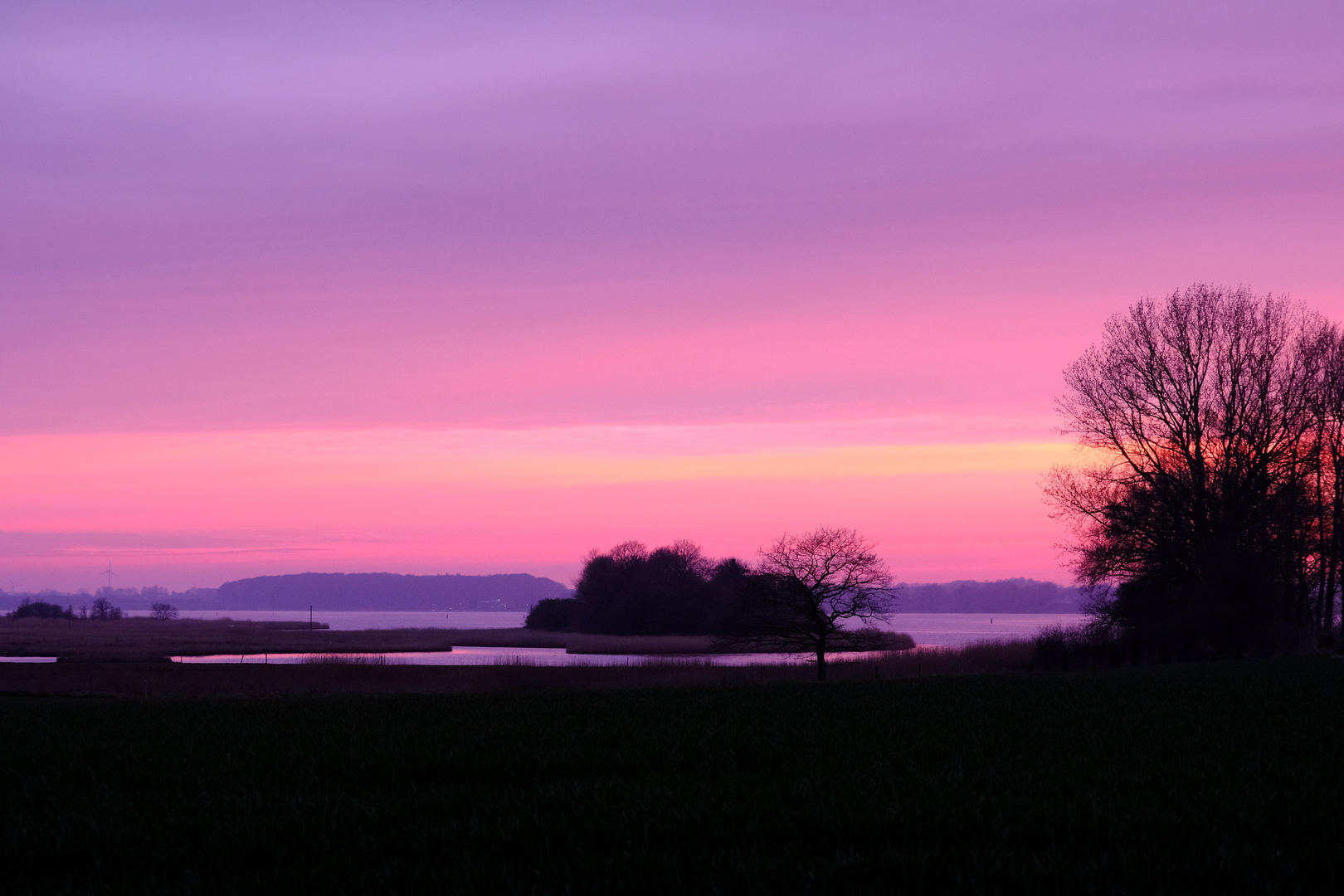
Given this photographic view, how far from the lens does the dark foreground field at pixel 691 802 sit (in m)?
7.96

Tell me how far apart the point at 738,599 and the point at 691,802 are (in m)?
69.2

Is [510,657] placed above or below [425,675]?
below

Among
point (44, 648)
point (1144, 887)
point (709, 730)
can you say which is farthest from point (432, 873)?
point (44, 648)

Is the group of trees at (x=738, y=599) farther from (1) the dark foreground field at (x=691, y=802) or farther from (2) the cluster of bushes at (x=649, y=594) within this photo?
(1) the dark foreground field at (x=691, y=802)

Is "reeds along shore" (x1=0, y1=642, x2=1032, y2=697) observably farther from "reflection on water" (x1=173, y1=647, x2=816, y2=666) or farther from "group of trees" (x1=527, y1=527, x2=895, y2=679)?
"reflection on water" (x1=173, y1=647, x2=816, y2=666)

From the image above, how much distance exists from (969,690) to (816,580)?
2574 cm

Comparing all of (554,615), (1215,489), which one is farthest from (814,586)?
(554,615)

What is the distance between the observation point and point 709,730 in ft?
57.4

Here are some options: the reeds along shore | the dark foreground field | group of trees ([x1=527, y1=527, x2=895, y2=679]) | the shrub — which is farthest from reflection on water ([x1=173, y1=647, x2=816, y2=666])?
the dark foreground field

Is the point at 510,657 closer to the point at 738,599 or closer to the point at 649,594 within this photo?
the point at 738,599

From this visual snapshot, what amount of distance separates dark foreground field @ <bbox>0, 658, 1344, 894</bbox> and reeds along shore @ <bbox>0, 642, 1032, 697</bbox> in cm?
2210

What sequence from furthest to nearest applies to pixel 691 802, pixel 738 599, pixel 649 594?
1. pixel 649 594
2. pixel 738 599
3. pixel 691 802

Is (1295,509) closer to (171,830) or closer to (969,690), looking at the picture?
(969,690)

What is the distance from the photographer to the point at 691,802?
10.7m
